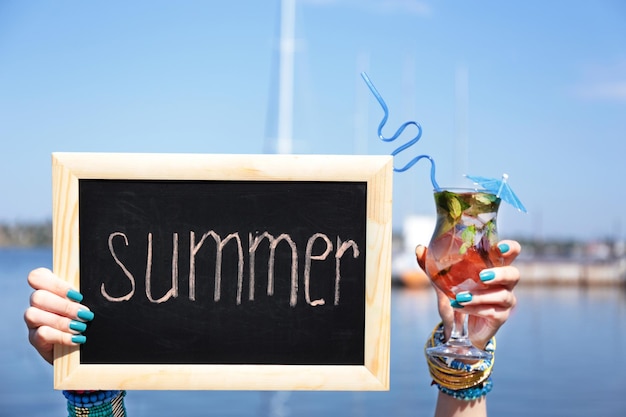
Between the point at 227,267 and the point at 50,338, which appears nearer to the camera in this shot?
the point at 50,338

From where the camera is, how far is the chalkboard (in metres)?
2.07

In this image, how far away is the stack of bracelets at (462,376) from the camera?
6.92 ft

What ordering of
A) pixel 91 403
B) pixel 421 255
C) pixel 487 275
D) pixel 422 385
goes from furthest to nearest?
pixel 422 385 → pixel 421 255 → pixel 91 403 → pixel 487 275

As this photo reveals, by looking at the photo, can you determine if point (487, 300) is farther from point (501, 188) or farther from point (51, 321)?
point (51, 321)

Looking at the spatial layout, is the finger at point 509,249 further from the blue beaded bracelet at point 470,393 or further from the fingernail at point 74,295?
the fingernail at point 74,295

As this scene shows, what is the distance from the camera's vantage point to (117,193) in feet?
6.89

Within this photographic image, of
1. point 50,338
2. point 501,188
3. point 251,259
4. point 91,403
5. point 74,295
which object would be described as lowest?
point 91,403

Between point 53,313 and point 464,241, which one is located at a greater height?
point 464,241

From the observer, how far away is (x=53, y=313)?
199cm

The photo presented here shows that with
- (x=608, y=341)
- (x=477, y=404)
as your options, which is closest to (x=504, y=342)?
(x=608, y=341)

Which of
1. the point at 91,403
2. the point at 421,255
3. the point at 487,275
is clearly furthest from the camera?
the point at 421,255

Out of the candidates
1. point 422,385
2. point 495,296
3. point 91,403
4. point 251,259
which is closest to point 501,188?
point 495,296

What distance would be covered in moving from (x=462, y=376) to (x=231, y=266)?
Result: 0.71m

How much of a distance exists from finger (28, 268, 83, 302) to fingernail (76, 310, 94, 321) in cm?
4
